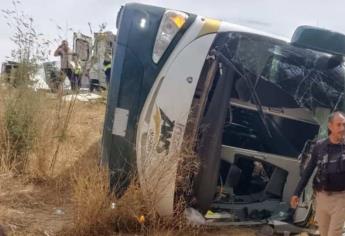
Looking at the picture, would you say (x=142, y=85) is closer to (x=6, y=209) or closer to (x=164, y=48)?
(x=164, y=48)

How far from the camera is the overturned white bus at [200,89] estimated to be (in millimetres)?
4410

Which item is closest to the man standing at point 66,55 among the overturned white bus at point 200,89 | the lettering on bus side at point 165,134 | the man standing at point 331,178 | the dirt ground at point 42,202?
the dirt ground at point 42,202

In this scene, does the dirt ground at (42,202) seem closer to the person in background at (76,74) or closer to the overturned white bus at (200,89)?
the overturned white bus at (200,89)

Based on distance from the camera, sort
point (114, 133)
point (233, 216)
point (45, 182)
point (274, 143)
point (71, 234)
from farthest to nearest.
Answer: point (45, 182), point (274, 143), point (233, 216), point (114, 133), point (71, 234)

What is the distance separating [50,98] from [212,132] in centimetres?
259

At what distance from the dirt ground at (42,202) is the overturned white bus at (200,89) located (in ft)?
2.01

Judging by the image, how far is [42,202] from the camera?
17.6 ft

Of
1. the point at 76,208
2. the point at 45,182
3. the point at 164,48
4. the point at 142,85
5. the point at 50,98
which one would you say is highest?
the point at 164,48

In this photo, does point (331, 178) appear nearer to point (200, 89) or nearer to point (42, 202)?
point (200, 89)

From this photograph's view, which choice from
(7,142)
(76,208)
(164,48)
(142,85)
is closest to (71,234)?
(76,208)

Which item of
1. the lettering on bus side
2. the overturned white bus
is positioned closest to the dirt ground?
the overturned white bus

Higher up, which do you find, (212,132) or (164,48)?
(164,48)

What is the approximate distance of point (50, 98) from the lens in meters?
6.22

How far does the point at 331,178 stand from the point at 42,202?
308cm
